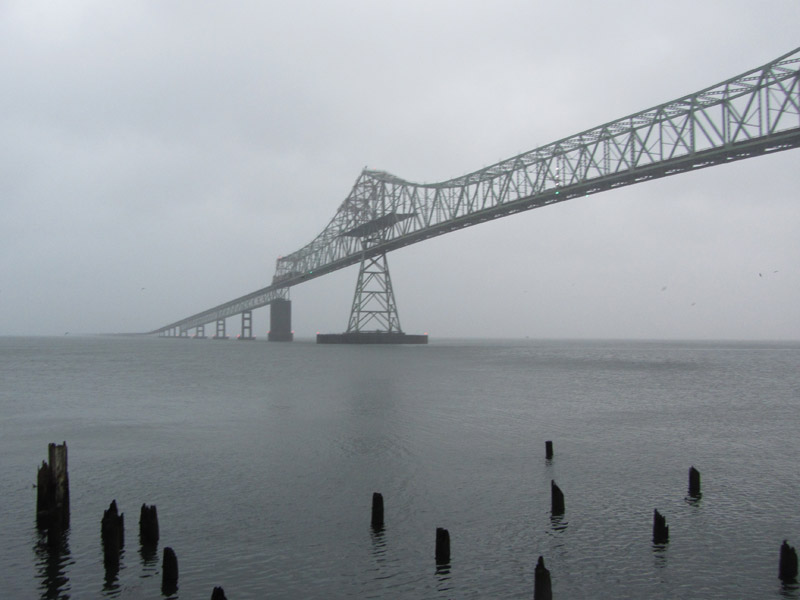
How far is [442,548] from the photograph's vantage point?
9461 mm

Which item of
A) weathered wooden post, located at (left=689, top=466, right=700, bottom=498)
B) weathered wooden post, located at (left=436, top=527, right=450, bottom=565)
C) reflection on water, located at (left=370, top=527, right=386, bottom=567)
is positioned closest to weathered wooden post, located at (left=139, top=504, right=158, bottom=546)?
reflection on water, located at (left=370, top=527, right=386, bottom=567)

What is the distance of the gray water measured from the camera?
9.03 metres

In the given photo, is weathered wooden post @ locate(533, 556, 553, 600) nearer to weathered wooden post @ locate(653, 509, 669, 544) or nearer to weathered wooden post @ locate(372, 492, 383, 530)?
weathered wooden post @ locate(653, 509, 669, 544)

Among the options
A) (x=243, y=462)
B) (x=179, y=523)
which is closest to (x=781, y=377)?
(x=243, y=462)

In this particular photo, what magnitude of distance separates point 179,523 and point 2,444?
1045 cm

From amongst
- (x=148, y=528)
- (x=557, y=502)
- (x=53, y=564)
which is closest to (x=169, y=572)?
(x=148, y=528)

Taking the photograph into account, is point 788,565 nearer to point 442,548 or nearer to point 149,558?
point 442,548

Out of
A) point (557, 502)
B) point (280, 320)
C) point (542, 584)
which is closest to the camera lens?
point (542, 584)

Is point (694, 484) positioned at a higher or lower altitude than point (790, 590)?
higher

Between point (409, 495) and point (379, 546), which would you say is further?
point (409, 495)

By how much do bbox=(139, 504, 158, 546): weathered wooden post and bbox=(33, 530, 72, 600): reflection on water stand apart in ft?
3.35

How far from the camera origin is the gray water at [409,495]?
9031 millimetres

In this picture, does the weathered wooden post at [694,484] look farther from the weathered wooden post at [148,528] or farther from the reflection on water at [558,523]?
the weathered wooden post at [148,528]

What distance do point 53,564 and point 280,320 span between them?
126 metres
